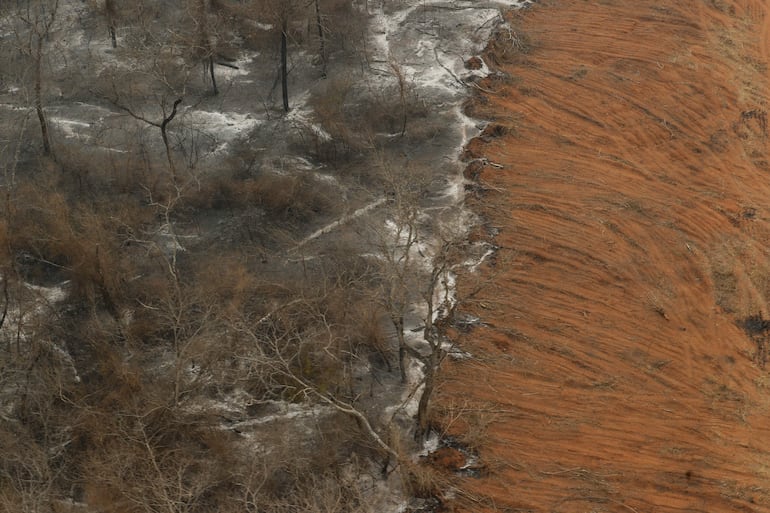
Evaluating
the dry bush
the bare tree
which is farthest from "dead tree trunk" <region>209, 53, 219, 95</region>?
the dry bush

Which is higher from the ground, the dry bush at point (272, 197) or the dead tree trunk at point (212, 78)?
the dead tree trunk at point (212, 78)

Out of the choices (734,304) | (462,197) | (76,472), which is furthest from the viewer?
(462,197)

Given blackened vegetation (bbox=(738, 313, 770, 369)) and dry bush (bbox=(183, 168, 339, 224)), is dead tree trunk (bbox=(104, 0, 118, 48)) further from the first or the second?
blackened vegetation (bbox=(738, 313, 770, 369))

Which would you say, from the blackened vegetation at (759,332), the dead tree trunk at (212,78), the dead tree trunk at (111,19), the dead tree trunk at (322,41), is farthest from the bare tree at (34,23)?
the blackened vegetation at (759,332)

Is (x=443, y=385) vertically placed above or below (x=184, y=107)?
below

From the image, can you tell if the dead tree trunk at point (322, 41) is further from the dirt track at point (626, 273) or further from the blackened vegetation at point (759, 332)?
the blackened vegetation at point (759, 332)

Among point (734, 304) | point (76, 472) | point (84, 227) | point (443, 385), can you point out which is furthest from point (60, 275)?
point (734, 304)

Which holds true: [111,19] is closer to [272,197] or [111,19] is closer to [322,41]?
[322,41]

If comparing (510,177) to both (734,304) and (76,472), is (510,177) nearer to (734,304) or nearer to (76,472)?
(734,304)
